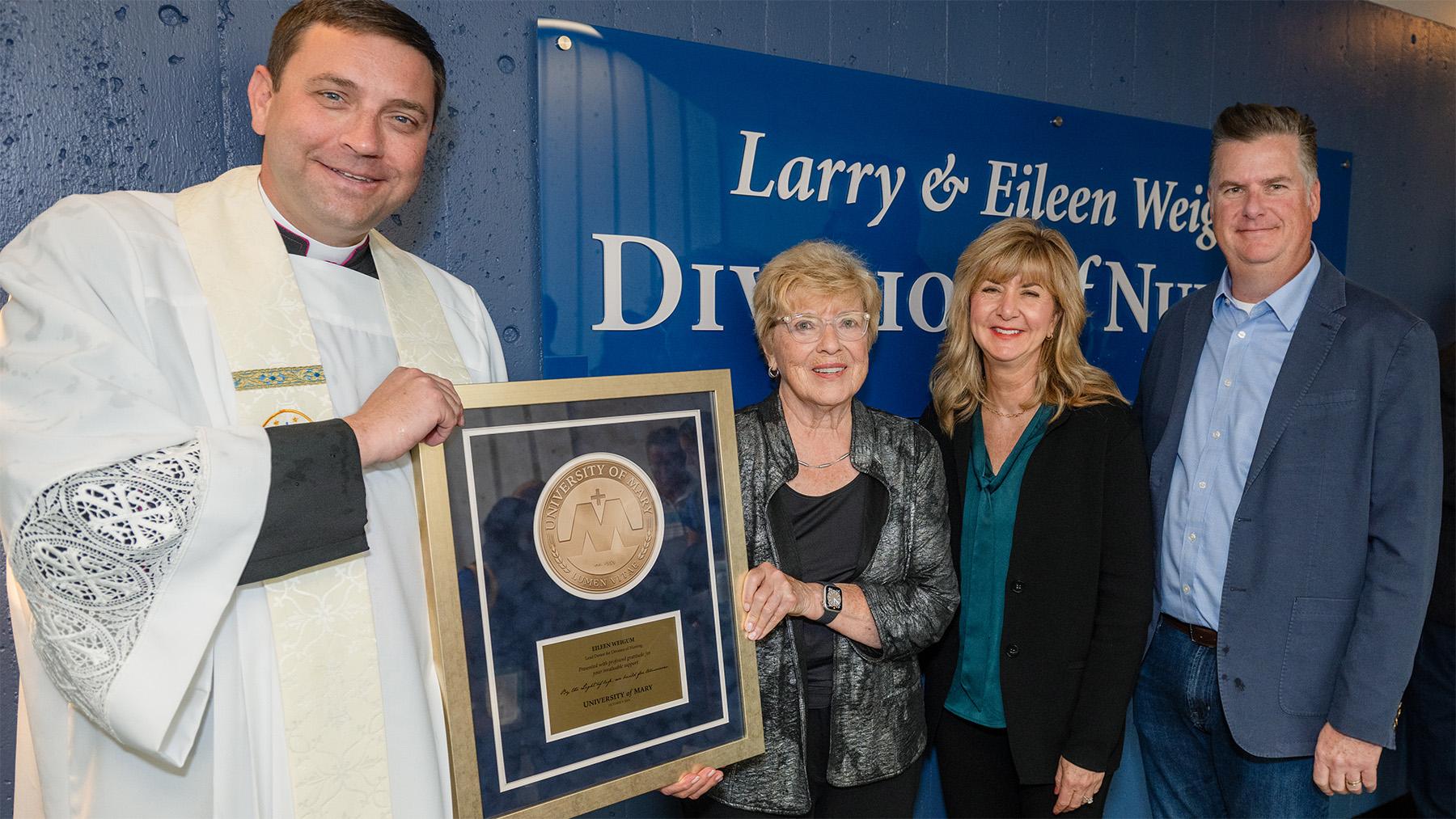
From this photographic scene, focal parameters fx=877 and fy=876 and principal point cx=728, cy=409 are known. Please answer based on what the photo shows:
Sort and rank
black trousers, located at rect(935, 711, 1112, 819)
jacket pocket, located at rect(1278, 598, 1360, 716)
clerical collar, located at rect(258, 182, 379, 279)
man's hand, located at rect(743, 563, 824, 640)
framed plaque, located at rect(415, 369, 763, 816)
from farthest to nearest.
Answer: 1. black trousers, located at rect(935, 711, 1112, 819)
2. jacket pocket, located at rect(1278, 598, 1360, 716)
3. man's hand, located at rect(743, 563, 824, 640)
4. clerical collar, located at rect(258, 182, 379, 279)
5. framed plaque, located at rect(415, 369, 763, 816)

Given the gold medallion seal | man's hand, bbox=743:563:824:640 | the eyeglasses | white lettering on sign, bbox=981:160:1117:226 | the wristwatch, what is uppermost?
white lettering on sign, bbox=981:160:1117:226

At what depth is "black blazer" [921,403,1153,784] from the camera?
1773 mm

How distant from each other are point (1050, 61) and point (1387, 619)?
1733 mm

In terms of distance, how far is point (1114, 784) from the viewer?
7.94 ft

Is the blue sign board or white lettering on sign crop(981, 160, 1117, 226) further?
white lettering on sign crop(981, 160, 1117, 226)

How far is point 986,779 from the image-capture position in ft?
6.20

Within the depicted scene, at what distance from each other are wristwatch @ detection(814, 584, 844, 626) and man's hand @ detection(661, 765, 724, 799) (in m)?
0.32

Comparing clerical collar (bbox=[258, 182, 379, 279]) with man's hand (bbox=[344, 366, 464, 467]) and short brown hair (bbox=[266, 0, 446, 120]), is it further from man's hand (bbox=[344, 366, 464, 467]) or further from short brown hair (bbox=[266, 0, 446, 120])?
man's hand (bbox=[344, 366, 464, 467])

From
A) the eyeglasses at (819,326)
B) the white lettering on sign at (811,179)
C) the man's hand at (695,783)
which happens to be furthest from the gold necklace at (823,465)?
the white lettering on sign at (811,179)

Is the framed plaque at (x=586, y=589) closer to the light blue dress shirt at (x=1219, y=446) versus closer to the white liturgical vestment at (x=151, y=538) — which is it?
the white liturgical vestment at (x=151, y=538)

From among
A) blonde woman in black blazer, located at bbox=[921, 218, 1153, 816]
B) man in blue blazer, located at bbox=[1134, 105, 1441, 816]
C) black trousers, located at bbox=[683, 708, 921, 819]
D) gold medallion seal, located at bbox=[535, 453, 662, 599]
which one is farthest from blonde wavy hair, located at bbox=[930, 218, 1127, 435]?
gold medallion seal, located at bbox=[535, 453, 662, 599]

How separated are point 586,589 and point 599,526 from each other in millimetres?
97

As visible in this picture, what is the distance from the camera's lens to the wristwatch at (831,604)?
1613 mm

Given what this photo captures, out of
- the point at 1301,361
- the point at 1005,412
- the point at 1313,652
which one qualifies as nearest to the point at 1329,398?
the point at 1301,361
